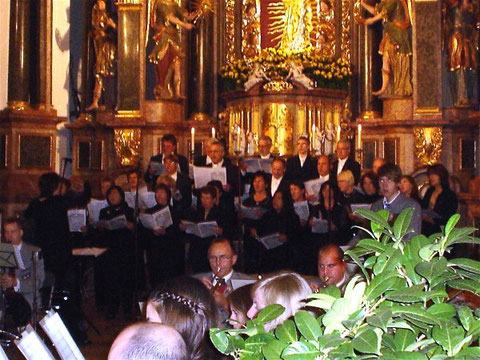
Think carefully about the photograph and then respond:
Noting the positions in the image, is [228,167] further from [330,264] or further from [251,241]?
[330,264]

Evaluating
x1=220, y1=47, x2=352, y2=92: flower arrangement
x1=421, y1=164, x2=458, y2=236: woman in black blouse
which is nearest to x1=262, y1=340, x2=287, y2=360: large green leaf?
x1=421, y1=164, x2=458, y2=236: woman in black blouse

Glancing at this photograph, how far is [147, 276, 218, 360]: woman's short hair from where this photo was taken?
319cm

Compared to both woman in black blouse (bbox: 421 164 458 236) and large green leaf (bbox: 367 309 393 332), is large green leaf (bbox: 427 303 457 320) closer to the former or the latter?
large green leaf (bbox: 367 309 393 332)

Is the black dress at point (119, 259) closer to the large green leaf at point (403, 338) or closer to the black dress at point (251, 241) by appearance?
the black dress at point (251, 241)

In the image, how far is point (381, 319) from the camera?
1.68 metres

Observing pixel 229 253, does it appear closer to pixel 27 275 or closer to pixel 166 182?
pixel 27 275

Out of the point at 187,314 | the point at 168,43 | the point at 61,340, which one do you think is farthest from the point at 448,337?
the point at 168,43

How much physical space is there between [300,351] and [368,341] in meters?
0.12

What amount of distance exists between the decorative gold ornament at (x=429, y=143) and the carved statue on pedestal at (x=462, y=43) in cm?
64

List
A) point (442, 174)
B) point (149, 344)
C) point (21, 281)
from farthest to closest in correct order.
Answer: point (442, 174)
point (21, 281)
point (149, 344)

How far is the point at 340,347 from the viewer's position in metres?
1.68

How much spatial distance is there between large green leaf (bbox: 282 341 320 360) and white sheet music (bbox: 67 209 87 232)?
8.93 m

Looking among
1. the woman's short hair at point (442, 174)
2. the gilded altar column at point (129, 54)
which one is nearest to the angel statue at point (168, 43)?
the gilded altar column at point (129, 54)

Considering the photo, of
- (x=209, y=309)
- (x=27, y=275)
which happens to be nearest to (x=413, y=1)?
(x=27, y=275)
